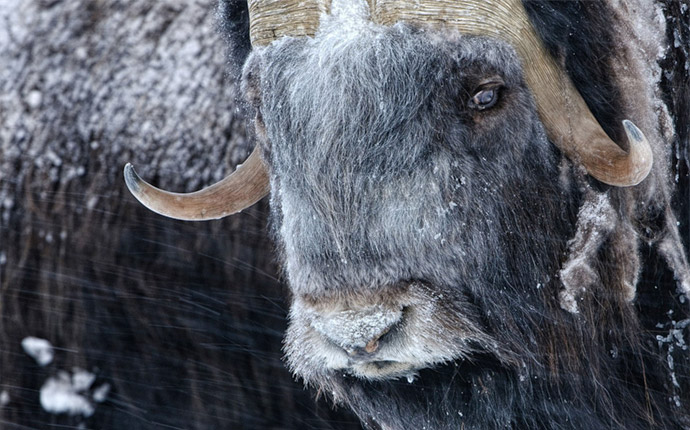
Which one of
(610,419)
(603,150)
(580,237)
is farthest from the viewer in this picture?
(610,419)

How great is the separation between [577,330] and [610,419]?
0.45m

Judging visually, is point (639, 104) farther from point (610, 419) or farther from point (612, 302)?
point (610, 419)

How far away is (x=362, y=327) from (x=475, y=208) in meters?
0.50

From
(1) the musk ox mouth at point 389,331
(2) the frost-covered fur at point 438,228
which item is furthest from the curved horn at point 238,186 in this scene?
(1) the musk ox mouth at point 389,331

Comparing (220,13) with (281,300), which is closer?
(220,13)

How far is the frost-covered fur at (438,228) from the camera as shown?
256 centimetres

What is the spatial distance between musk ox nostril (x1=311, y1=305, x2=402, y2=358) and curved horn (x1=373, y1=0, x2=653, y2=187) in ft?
2.67

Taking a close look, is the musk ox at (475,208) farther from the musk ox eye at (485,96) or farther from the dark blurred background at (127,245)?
the dark blurred background at (127,245)

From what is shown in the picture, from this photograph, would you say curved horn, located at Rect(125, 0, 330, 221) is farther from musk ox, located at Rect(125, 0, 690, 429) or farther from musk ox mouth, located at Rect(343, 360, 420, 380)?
musk ox mouth, located at Rect(343, 360, 420, 380)

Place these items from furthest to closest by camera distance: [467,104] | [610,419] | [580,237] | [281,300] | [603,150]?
1. [281,300]
2. [610,419]
3. [580,237]
4. [603,150]
5. [467,104]

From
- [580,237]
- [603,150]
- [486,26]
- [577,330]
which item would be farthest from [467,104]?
[577,330]

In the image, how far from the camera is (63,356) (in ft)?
14.2

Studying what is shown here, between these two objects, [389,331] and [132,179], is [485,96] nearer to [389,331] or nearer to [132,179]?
[389,331]


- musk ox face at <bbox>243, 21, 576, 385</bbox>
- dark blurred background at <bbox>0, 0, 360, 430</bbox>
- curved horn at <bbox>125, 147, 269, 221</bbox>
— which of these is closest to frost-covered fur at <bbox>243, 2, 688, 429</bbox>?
musk ox face at <bbox>243, 21, 576, 385</bbox>
